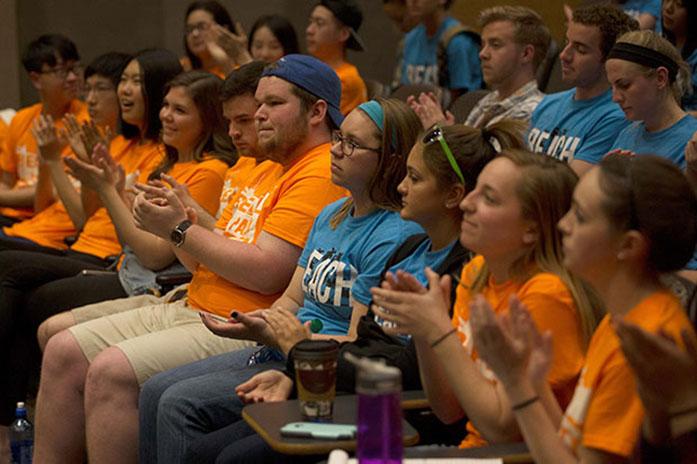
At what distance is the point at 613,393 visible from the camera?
1.93m

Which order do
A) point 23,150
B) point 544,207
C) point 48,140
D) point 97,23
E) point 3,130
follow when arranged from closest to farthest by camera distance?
1. point 544,207
2. point 48,140
3. point 23,150
4. point 3,130
5. point 97,23

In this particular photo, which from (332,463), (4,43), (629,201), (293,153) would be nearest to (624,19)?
(293,153)

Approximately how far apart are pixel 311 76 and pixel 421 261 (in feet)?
3.17

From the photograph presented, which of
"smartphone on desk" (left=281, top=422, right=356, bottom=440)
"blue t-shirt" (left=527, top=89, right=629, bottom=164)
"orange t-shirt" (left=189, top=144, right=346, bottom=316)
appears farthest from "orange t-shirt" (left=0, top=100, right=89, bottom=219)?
"smartphone on desk" (left=281, top=422, right=356, bottom=440)

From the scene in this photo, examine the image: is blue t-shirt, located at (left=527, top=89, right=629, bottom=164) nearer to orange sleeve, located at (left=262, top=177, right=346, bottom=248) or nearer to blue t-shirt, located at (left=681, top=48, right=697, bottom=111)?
blue t-shirt, located at (left=681, top=48, right=697, bottom=111)

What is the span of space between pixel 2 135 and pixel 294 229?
3.02m

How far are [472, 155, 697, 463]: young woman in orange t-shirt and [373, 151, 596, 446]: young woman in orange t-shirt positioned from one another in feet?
0.51

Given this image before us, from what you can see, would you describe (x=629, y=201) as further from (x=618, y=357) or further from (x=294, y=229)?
(x=294, y=229)

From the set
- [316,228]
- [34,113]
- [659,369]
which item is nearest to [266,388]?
[316,228]

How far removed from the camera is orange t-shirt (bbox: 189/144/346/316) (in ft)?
10.9

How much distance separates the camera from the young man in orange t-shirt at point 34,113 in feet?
17.9

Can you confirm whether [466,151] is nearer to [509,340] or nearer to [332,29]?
[509,340]

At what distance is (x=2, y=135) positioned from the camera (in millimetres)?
5832

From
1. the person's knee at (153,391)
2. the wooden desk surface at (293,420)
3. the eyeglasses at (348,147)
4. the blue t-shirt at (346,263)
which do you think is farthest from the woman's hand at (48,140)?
the wooden desk surface at (293,420)
